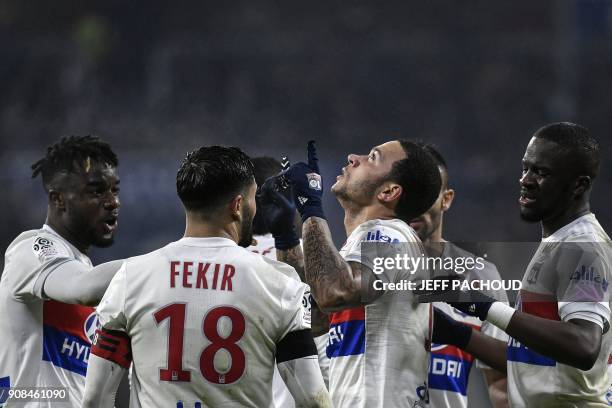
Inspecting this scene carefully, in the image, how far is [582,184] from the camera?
16.0 ft

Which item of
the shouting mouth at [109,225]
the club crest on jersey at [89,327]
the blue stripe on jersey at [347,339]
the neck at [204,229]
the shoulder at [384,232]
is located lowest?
the blue stripe on jersey at [347,339]

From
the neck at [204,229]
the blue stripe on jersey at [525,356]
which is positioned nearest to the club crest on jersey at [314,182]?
the neck at [204,229]

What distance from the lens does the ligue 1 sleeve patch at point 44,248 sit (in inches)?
202

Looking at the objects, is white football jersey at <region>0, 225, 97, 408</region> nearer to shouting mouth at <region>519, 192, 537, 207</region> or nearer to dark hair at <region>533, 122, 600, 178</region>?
shouting mouth at <region>519, 192, 537, 207</region>

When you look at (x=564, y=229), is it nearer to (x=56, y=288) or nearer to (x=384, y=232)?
(x=384, y=232)

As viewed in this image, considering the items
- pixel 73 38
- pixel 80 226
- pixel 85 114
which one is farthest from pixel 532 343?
pixel 73 38

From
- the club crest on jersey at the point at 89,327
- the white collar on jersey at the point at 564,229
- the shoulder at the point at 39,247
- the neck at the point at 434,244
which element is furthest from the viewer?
the neck at the point at 434,244

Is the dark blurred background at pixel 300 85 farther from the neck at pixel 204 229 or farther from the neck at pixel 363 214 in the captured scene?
→ the neck at pixel 204 229

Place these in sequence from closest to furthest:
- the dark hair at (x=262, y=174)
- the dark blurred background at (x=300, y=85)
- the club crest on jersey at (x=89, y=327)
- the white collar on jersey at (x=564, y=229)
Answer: the white collar on jersey at (x=564, y=229)
the club crest on jersey at (x=89, y=327)
the dark hair at (x=262, y=174)
the dark blurred background at (x=300, y=85)

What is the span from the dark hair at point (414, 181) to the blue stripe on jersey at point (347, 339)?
68 cm

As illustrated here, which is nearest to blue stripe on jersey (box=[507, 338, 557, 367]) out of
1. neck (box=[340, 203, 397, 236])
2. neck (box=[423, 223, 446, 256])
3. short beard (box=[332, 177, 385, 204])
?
neck (box=[340, 203, 397, 236])

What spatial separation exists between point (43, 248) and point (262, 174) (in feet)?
5.75

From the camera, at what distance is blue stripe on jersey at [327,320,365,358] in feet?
14.8

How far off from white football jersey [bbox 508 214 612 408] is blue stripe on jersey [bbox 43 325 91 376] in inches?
94.7
